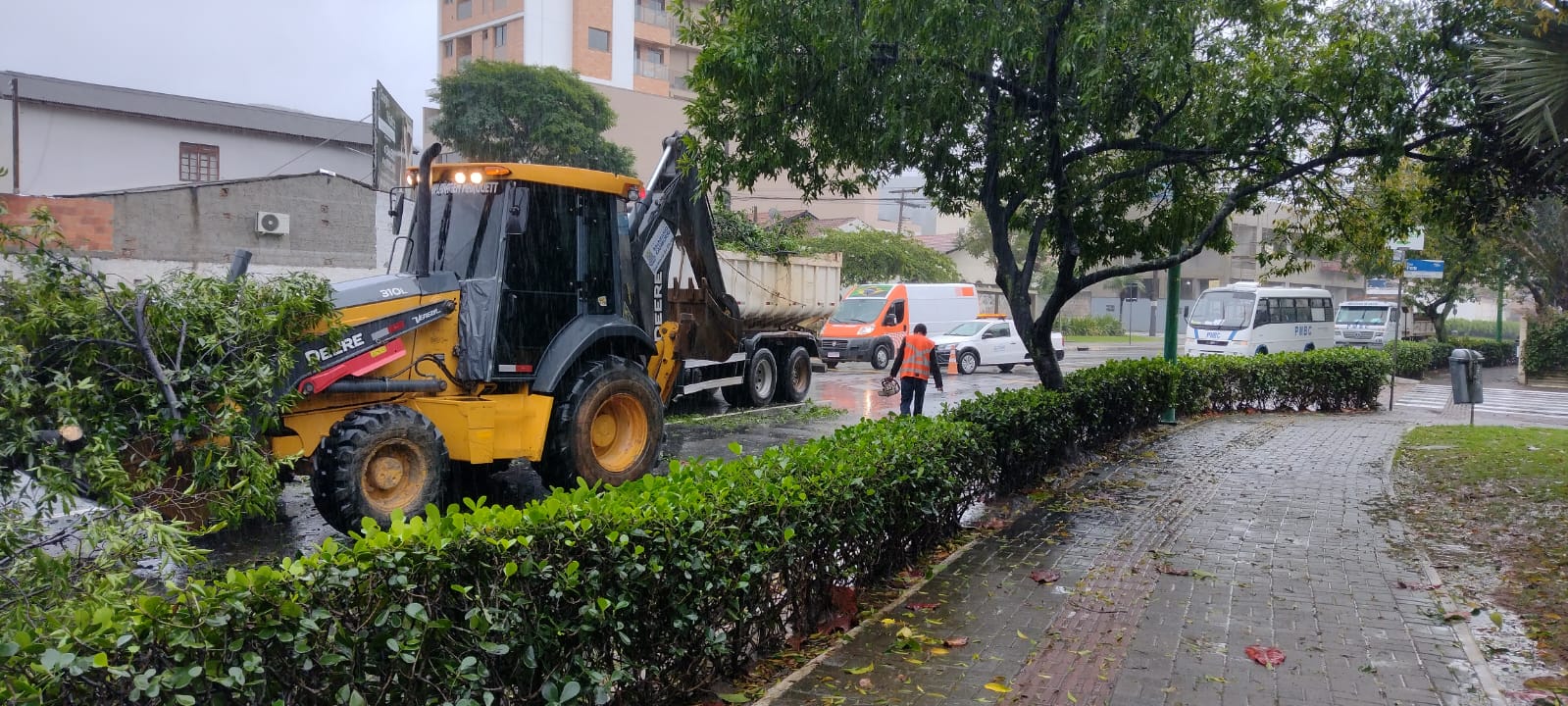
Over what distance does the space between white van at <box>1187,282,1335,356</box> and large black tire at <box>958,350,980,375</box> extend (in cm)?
752

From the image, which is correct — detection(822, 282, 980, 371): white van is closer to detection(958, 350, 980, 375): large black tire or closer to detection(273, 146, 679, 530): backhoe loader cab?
detection(958, 350, 980, 375): large black tire

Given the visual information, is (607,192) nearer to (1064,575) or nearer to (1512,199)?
(1064,575)

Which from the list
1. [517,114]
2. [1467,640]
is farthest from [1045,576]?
[517,114]

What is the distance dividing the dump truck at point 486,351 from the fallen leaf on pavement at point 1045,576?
3628 mm

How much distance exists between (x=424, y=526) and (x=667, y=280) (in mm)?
8381

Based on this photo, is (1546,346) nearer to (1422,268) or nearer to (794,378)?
(1422,268)

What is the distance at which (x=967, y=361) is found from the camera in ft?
88.0

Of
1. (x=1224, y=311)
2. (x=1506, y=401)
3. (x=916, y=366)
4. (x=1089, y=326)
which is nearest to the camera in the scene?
(x=916, y=366)

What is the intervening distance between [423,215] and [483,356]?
1213mm

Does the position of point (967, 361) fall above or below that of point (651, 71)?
below

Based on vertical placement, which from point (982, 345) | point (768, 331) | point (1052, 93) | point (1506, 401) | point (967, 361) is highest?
point (1052, 93)

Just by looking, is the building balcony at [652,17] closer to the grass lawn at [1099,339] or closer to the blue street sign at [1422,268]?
the grass lawn at [1099,339]

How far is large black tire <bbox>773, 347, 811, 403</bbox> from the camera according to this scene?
18.2 m

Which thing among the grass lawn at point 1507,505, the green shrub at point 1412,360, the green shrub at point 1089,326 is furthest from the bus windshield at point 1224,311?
the green shrub at point 1089,326
